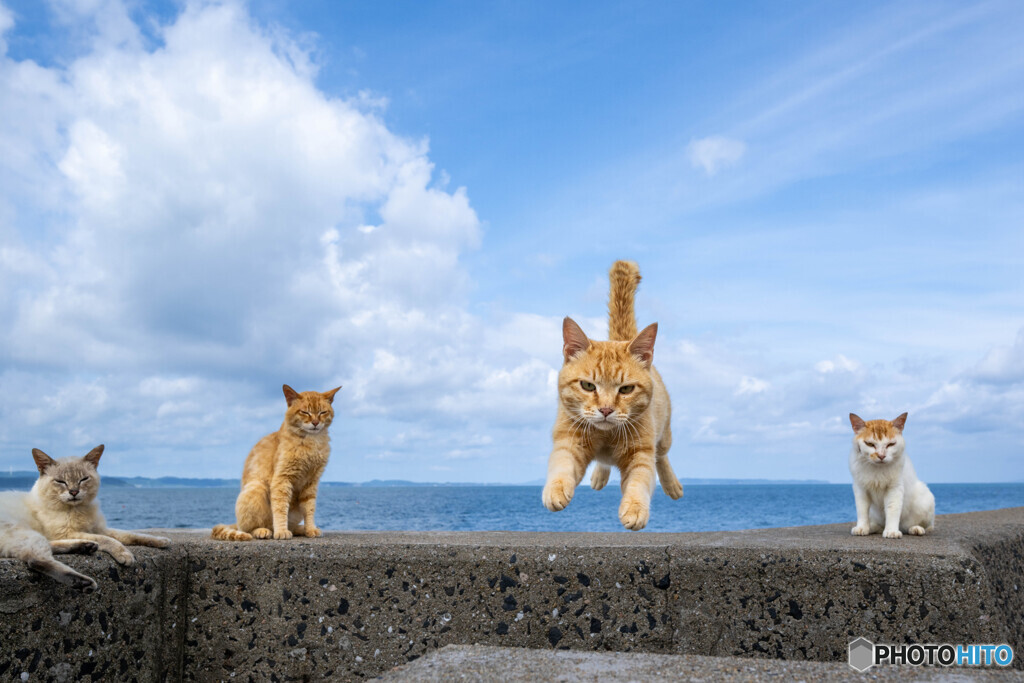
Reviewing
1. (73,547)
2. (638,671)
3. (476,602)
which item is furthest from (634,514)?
(73,547)

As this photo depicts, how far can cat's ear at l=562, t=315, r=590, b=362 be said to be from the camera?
10.5 feet

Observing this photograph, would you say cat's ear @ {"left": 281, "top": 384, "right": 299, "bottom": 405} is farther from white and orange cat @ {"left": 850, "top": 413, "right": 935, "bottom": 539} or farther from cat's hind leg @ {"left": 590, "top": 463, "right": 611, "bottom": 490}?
white and orange cat @ {"left": 850, "top": 413, "right": 935, "bottom": 539}

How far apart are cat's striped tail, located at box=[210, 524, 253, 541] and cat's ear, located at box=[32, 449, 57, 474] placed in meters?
0.90

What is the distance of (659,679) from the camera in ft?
7.57

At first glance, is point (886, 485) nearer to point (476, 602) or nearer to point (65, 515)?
point (476, 602)

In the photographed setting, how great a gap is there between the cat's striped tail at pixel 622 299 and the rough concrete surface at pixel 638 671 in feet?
5.59

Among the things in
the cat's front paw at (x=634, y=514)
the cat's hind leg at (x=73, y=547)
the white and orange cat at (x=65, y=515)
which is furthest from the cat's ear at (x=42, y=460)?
the cat's front paw at (x=634, y=514)

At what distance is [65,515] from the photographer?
3.57 m

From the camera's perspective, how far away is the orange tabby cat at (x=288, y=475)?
4055mm

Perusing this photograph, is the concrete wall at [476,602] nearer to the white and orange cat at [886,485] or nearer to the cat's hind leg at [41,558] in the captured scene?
the cat's hind leg at [41,558]

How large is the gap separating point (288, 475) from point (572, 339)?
1.93 meters

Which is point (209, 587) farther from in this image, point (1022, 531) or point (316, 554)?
point (1022, 531)

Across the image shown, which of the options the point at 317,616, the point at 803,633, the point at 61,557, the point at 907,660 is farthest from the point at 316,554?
the point at 907,660

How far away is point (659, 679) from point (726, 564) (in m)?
1.15
